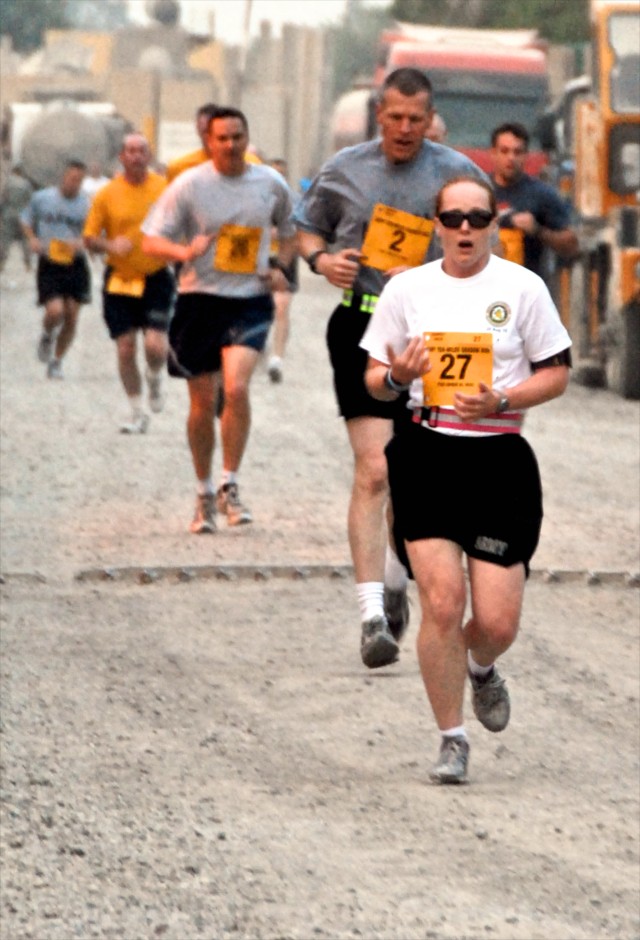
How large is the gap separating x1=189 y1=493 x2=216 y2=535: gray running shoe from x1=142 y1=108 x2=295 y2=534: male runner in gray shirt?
16cm

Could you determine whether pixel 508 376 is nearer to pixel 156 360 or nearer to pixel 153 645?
pixel 153 645

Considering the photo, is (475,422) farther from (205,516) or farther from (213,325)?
(205,516)

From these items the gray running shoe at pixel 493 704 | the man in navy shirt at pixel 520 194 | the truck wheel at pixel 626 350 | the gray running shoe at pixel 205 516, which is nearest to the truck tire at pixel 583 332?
the truck wheel at pixel 626 350

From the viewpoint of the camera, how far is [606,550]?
11.8m

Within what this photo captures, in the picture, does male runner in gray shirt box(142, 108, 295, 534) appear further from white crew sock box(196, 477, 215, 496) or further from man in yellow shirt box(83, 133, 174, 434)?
man in yellow shirt box(83, 133, 174, 434)

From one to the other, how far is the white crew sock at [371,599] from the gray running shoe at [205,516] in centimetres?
413

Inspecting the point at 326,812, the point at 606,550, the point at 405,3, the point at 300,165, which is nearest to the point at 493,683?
the point at 326,812

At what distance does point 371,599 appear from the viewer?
810 centimetres

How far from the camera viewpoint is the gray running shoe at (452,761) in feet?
23.1

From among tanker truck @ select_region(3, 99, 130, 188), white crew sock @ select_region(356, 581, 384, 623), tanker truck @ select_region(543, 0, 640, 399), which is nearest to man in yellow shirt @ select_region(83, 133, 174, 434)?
tanker truck @ select_region(543, 0, 640, 399)

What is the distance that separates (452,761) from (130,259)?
9263 mm

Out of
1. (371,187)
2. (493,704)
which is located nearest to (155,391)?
(371,187)

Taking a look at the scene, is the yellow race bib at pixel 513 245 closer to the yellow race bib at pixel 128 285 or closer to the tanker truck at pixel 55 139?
the yellow race bib at pixel 128 285

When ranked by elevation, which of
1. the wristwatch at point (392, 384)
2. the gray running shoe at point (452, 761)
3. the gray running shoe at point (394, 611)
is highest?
the wristwatch at point (392, 384)
